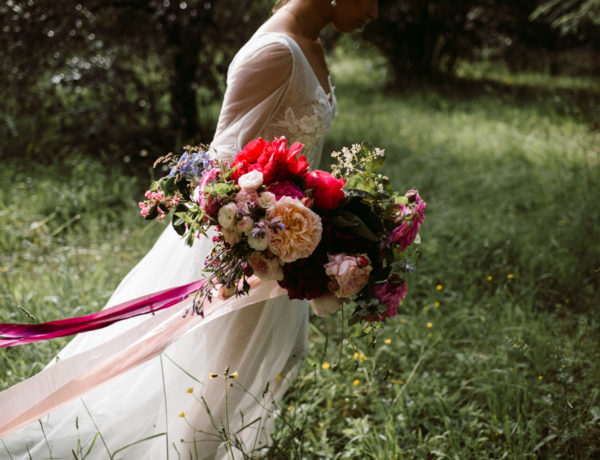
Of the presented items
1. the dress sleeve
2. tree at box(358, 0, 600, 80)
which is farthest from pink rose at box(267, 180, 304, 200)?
tree at box(358, 0, 600, 80)

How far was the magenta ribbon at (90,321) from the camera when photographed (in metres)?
1.56

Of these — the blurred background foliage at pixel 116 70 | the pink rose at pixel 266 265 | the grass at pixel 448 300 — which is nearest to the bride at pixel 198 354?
the grass at pixel 448 300

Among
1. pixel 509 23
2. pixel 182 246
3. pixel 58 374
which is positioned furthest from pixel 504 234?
pixel 509 23

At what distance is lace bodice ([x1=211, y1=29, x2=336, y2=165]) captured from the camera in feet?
5.95

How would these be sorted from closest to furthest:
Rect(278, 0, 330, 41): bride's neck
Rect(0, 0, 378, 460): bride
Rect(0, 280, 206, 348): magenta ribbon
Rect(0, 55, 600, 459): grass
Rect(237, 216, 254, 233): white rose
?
Rect(237, 216, 254, 233): white rose < Rect(0, 280, 206, 348): magenta ribbon < Rect(0, 0, 378, 460): bride < Rect(278, 0, 330, 41): bride's neck < Rect(0, 55, 600, 459): grass

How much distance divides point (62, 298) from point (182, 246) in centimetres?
124

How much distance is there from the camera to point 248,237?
1267mm

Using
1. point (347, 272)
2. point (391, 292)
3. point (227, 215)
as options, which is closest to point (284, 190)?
point (227, 215)

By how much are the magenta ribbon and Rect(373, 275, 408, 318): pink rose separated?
0.55 metres

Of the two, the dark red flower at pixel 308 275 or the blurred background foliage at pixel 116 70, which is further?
the blurred background foliage at pixel 116 70

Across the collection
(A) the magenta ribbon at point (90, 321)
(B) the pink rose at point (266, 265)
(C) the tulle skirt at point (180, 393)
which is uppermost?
(B) the pink rose at point (266, 265)

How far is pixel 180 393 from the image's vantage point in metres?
1.94

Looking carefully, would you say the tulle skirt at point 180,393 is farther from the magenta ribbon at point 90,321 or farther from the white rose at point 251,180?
the white rose at point 251,180

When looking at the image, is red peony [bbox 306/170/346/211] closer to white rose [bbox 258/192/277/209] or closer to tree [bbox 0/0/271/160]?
white rose [bbox 258/192/277/209]
